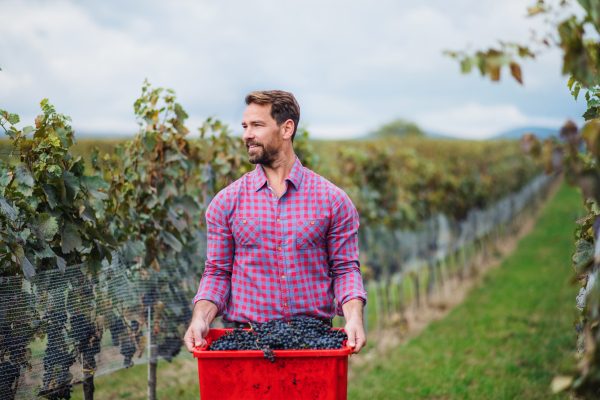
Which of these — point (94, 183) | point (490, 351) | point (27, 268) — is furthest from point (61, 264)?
point (490, 351)

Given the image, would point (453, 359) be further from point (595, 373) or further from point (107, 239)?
point (595, 373)

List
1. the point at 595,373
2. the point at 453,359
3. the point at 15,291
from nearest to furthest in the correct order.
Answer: the point at 595,373 < the point at 15,291 < the point at 453,359

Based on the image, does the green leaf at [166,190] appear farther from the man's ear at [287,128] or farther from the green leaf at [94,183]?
the man's ear at [287,128]

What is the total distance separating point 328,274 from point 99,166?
1820 mm

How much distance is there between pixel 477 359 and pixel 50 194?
5.06 metres

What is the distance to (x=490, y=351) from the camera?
6.17 meters

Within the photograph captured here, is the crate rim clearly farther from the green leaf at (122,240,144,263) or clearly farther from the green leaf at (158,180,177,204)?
the green leaf at (158,180,177,204)

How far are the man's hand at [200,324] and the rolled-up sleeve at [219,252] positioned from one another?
98mm

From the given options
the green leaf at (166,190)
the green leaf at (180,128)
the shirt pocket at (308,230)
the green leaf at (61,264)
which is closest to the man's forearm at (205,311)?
the shirt pocket at (308,230)

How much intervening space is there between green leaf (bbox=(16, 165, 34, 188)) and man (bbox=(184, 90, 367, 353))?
2.74 feet

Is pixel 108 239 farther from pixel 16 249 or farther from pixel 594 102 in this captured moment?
pixel 594 102

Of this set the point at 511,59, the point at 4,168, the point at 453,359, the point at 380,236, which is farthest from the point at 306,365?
the point at 380,236

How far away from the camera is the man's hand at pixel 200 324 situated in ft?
6.98

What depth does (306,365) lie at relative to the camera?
1924 mm
